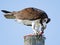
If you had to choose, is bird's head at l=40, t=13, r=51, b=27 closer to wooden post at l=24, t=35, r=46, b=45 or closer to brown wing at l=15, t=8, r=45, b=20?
brown wing at l=15, t=8, r=45, b=20

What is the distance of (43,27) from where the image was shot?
38.6ft

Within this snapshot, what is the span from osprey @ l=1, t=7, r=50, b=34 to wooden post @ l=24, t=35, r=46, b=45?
0.70m

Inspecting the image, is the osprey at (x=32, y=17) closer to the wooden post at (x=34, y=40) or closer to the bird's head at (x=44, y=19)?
the bird's head at (x=44, y=19)

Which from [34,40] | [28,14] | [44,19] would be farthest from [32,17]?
[34,40]

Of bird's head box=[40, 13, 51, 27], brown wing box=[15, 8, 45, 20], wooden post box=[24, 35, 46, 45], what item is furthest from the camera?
brown wing box=[15, 8, 45, 20]

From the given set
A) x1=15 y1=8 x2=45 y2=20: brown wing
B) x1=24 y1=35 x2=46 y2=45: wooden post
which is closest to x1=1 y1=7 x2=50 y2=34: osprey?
x1=15 y1=8 x2=45 y2=20: brown wing

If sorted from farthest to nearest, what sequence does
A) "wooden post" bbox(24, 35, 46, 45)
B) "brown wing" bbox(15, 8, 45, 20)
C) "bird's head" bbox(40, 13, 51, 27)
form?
"brown wing" bbox(15, 8, 45, 20) → "bird's head" bbox(40, 13, 51, 27) → "wooden post" bbox(24, 35, 46, 45)

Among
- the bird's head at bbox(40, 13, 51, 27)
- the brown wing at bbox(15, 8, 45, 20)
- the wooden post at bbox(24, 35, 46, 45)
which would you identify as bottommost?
the wooden post at bbox(24, 35, 46, 45)

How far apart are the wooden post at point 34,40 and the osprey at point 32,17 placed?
0.70 meters

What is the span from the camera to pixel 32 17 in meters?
12.3

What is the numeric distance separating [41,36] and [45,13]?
1188mm

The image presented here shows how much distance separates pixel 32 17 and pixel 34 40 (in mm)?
1872

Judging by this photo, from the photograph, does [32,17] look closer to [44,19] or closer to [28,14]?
[28,14]

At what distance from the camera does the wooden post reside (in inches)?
416
